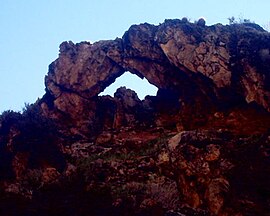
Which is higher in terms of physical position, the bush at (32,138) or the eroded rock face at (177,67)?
the eroded rock face at (177,67)

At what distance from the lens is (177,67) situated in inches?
1083

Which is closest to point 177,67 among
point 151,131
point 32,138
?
point 151,131

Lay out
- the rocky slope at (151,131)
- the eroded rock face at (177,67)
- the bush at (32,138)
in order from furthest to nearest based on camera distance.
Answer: the bush at (32,138)
the eroded rock face at (177,67)
the rocky slope at (151,131)

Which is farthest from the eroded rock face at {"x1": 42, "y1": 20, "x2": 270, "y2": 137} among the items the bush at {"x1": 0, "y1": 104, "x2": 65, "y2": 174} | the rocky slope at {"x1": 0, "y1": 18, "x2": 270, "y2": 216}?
the bush at {"x1": 0, "y1": 104, "x2": 65, "y2": 174}

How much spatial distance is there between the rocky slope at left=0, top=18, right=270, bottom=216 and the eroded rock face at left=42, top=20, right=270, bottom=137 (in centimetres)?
8

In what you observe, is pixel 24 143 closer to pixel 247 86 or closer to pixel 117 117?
pixel 117 117

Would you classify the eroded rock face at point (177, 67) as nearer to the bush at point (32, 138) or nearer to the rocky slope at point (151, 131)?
the rocky slope at point (151, 131)

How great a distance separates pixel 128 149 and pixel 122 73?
7056 mm

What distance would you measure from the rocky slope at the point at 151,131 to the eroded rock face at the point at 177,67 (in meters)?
0.08

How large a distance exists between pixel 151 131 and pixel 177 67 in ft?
16.7

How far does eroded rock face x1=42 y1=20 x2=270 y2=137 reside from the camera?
24500 millimetres

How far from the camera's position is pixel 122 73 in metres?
31.1

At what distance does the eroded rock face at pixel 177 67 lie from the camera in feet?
80.4

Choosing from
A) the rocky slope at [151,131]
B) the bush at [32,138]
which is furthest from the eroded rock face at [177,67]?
the bush at [32,138]
